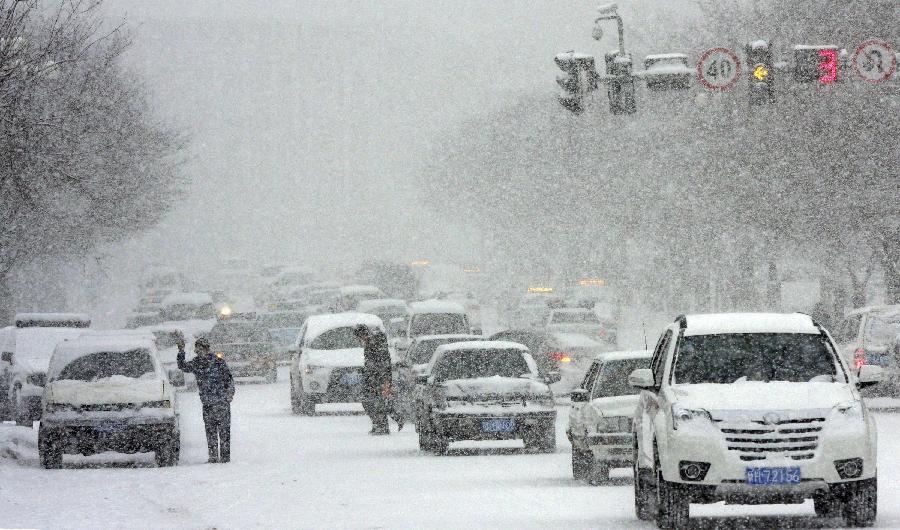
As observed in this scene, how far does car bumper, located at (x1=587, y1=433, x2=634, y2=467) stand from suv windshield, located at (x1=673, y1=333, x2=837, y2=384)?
3763mm

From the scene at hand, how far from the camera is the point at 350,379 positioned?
102ft

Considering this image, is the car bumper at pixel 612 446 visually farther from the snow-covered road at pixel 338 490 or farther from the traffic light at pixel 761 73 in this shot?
the traffic light at pixel 761 73

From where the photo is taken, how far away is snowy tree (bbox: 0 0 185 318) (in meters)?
29.5

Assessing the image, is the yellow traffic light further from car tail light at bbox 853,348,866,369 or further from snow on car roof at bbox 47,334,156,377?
snow on car roof at bbox 47,334,156,377

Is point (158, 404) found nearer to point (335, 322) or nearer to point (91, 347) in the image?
point (91, 347)

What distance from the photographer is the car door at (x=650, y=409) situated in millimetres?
13961

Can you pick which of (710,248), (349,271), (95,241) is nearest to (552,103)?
(349,271)

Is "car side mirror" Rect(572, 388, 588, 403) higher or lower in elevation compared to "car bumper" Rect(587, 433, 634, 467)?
higher

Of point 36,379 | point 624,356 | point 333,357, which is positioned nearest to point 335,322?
point 333,357

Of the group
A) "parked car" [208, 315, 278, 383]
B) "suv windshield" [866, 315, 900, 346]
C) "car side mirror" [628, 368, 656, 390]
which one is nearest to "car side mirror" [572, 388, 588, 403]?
"car side mirror" [628, 368, 656, 390]

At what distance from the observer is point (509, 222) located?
9481 cm

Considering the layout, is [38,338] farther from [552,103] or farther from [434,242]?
[434,242]

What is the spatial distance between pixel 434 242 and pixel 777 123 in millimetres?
106309

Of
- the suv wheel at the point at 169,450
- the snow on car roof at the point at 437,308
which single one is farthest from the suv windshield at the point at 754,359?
the snow on car roof at the point at 437,308
